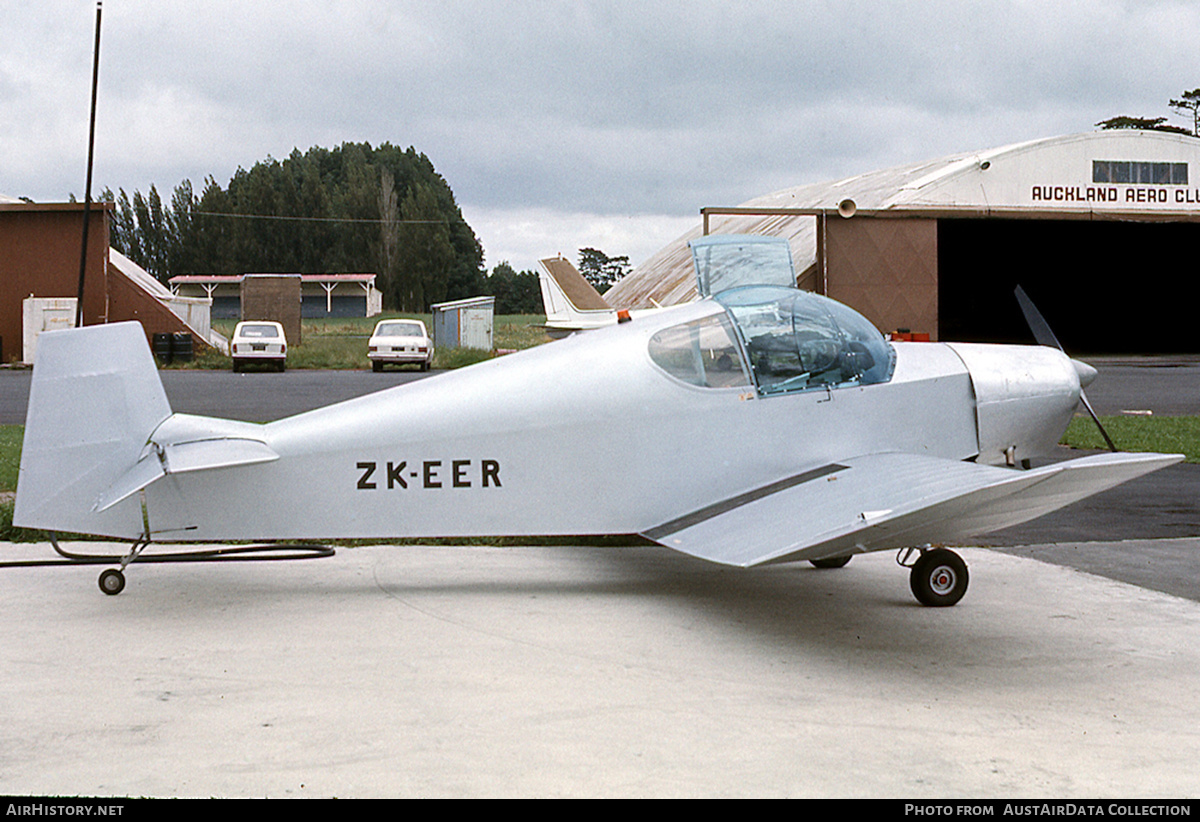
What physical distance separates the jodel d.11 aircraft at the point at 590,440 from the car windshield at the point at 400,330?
2640 cm

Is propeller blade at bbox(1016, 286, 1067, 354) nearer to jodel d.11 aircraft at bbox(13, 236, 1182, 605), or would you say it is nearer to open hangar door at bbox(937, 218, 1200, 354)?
jodel d.11 aircraft at bbox(13, 236, 1182, 605)

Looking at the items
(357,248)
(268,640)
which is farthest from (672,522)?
(357,248)

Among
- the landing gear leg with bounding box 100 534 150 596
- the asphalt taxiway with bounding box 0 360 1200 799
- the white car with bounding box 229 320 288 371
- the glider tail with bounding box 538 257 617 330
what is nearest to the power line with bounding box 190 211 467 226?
the white car with bounding box 229 320 288 371

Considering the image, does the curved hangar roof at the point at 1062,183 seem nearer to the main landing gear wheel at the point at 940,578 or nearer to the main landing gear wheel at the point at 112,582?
the main landing gear wheel at the point at 940,578

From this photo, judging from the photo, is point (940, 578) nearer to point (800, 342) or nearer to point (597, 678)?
point (800, 342)

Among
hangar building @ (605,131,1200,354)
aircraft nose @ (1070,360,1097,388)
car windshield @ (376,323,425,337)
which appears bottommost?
aircraft nose @ (1070,360,1097,388)

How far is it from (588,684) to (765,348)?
2398 mm

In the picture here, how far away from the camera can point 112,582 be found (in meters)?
6.11

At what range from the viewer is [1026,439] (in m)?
6.53

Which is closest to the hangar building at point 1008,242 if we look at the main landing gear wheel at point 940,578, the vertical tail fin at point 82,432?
the main landing gear wheel at point 940,578

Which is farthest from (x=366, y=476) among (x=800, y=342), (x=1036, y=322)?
(x=1036, y=322)

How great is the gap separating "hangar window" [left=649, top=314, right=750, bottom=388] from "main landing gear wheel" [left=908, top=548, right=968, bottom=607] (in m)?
1.41

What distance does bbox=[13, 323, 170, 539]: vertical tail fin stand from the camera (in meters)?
5.63

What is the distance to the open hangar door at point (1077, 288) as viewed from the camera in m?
48.1
